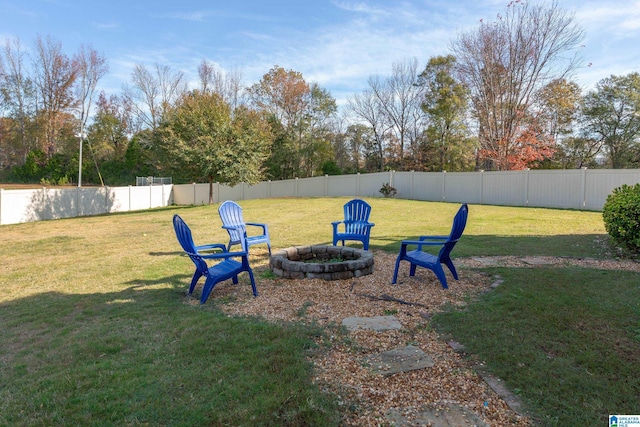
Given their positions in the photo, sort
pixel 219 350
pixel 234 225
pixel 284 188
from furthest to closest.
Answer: pixel 284 188 < pixel 234 225 < pixel 219 350

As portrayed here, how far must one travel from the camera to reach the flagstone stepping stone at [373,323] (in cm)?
310

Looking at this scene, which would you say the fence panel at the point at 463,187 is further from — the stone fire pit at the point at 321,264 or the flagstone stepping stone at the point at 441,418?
the flagstone stepping stone at the point at 441,418

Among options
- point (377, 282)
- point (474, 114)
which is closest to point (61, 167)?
point (474, 114)

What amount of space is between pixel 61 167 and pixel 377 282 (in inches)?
1352

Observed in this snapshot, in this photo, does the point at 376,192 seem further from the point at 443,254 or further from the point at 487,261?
the point at 443,254

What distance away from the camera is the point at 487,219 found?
10.8 meters

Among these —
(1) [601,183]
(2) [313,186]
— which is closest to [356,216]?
(1) [601,183]

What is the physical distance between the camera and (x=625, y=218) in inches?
211

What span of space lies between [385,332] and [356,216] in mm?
3562

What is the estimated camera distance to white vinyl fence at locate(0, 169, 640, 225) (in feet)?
43.9

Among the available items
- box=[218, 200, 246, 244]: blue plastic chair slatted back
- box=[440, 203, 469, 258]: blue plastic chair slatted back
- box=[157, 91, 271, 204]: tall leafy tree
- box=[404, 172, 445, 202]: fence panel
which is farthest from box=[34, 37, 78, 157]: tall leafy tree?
box=[440, 203, 469, 258]: blue plastic chair slatted back

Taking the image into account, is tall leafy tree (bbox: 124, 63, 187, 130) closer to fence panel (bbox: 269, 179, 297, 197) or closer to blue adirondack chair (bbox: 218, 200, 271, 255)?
fence panel (bbox: 269, 179, 297, 197)

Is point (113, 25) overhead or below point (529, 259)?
overhead

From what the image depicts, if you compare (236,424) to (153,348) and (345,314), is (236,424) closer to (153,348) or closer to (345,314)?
(153,348)
